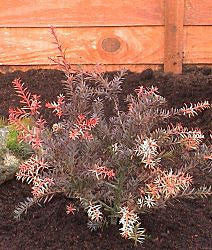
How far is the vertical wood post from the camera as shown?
4.89 metres

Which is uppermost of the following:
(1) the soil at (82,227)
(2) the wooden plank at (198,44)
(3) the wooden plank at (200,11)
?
(3) the wooden plank at (200,11)

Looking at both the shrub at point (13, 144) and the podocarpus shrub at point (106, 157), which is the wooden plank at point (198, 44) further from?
the podocarpus shrub at point (106, 157)

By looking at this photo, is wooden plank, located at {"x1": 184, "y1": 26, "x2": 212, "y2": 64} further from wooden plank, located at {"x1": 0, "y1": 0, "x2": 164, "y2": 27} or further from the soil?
the soil

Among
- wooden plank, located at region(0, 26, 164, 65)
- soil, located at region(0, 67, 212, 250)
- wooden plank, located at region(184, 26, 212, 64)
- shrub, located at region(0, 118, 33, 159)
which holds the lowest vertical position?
soil, located at region(0, 67, 212, 250)

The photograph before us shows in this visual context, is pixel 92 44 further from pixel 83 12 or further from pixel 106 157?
pixel 106 157

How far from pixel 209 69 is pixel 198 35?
12.6 inches

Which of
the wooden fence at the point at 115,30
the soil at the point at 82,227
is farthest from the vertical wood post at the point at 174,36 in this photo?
the soil at the point at 82,227

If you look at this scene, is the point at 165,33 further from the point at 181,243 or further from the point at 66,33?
the point at 181,243

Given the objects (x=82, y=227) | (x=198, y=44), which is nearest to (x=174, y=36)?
(x=198, y=44)

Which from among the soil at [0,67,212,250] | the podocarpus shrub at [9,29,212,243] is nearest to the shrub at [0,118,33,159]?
the soil at [0,67,212,250]

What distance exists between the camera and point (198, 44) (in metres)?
5.02

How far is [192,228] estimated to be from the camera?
2.81 metres

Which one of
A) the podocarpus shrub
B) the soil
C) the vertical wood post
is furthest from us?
the vertical wood post

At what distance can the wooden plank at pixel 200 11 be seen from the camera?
4910 mm
